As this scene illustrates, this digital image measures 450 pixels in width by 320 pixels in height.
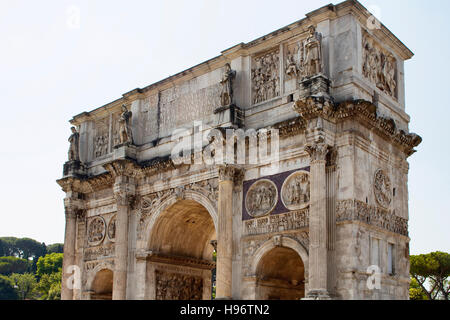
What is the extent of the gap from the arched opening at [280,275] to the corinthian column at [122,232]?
5.84m

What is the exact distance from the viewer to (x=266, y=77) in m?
18.8

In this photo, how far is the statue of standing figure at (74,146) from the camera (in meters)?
24.7

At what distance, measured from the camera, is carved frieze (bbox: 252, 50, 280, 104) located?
18.6 meters

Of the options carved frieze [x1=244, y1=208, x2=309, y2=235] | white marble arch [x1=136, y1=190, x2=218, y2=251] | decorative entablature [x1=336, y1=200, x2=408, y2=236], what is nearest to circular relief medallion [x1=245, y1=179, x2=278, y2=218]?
carved frieze [x1=244, y1=208, x2=309, y2=235]

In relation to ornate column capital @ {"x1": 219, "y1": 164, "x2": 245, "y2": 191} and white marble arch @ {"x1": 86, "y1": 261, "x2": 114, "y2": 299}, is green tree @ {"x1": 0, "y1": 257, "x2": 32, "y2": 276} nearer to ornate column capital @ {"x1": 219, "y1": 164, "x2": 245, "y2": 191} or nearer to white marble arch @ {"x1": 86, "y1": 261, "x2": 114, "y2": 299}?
white marble arch @ {"x1": 86, "y1": 261, "x2": 114, "y2": 299}

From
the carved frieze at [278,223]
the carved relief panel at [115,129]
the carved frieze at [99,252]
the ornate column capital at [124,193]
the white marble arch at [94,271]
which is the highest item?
the carved relief panel at [115,129]

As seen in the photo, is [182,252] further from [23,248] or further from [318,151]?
[23,248]

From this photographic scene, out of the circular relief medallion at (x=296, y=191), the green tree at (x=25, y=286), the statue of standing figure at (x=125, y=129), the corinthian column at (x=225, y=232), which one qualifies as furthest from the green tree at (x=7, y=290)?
the circular relief medallion at (x=296, y=191)

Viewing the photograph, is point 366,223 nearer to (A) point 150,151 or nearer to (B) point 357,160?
(B) point 357,160

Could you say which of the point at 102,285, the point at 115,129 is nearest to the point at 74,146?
the point at 115,129

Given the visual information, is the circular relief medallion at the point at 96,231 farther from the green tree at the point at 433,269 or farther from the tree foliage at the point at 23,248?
the tree foliage at the point at 23,248

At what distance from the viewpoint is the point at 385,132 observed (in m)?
17.6

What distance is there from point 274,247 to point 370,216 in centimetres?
273

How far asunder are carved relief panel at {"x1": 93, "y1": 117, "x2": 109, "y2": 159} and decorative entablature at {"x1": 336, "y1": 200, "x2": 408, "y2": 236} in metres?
11.4
